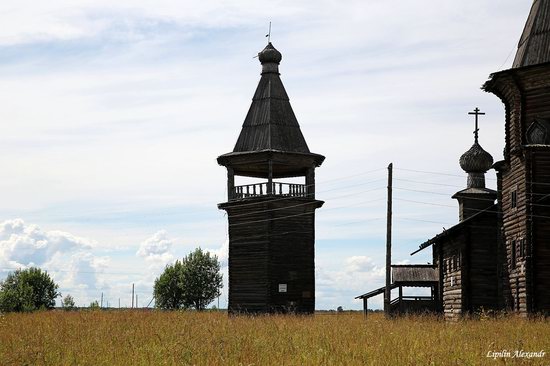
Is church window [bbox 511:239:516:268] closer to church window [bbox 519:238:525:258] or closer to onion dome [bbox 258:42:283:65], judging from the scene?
church window [bbox 519:238:525:258]

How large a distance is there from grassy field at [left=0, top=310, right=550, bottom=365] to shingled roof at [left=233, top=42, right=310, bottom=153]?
18.1 m

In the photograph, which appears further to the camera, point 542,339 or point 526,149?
point 526,149

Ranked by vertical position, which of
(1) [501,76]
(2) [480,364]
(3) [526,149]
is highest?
(1) [501,76]

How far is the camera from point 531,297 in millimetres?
28219

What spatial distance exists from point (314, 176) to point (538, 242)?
39.3 feet

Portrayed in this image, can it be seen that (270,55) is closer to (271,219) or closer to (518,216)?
(271,219)

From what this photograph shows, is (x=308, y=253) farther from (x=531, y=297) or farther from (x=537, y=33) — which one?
(x=537, y=33)

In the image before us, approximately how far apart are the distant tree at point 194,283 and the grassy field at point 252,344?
51.1 meters

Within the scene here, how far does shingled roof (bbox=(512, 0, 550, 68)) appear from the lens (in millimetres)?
29609

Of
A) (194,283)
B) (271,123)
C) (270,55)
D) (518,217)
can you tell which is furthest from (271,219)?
(194,283)

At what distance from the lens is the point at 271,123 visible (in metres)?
37.3

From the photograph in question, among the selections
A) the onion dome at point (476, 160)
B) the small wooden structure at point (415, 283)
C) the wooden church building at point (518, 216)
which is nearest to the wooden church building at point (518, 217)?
the wooden church building at point (518, 216)

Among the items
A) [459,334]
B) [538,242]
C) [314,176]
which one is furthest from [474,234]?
[459,334]

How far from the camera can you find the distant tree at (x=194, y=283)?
232ft
